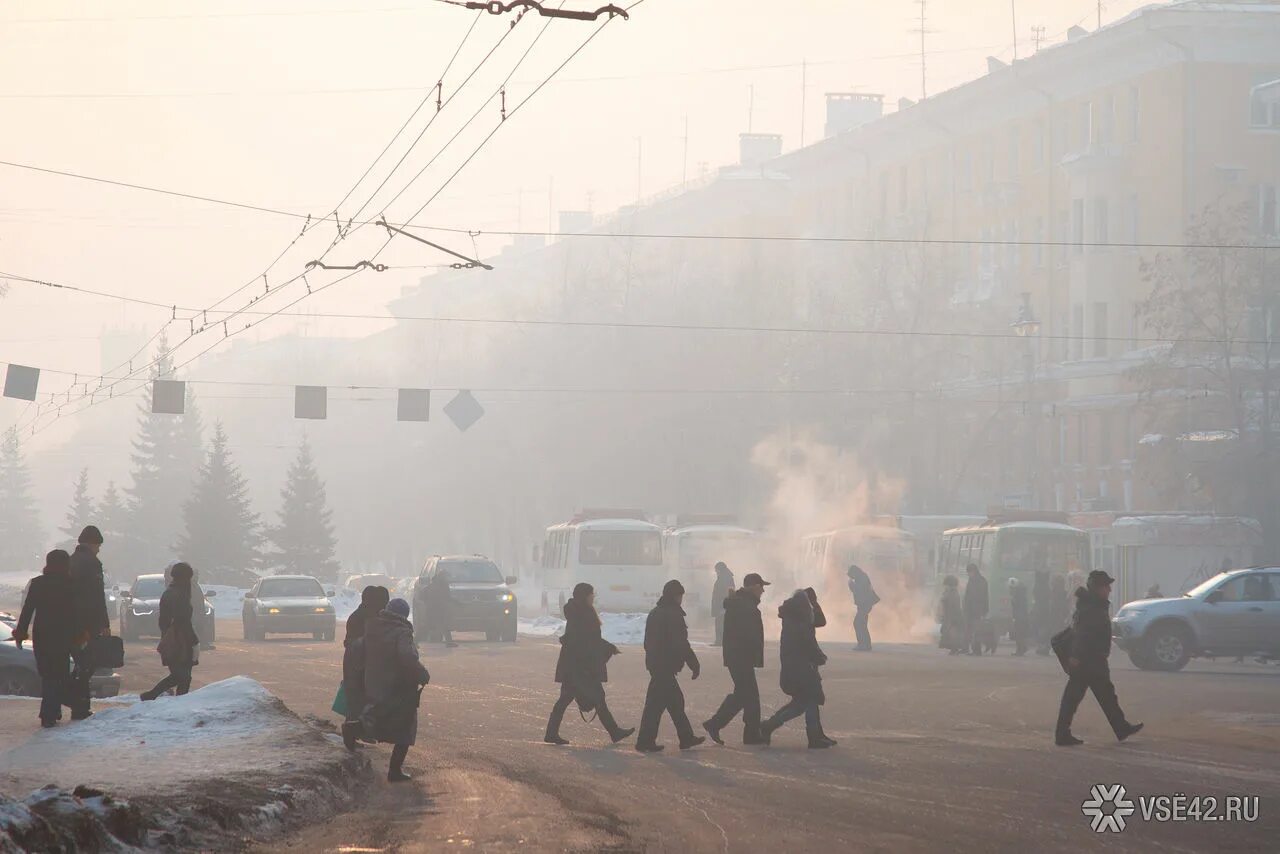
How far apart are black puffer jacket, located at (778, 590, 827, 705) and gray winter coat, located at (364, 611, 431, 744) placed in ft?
14.8

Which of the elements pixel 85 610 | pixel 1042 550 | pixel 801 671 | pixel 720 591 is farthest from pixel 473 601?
pixel 801 671

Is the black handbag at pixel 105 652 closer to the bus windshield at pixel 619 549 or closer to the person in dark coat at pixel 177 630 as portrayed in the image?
the person in dark coat at pixel 177 630

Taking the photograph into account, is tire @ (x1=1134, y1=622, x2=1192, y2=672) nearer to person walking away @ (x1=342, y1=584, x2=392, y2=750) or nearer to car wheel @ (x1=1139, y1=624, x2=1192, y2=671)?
car wheel @ (x1=1139, y1=624, x2=1192, y2=671)

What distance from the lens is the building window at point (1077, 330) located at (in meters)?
72.2

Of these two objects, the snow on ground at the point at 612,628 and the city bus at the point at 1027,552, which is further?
the snow on ground at the point at 612,628

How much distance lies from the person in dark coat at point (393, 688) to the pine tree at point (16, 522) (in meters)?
141

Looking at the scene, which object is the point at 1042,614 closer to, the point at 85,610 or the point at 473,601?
the point at 473,601

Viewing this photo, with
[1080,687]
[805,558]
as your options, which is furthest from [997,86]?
[1080,687]

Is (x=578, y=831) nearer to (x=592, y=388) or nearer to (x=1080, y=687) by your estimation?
(x=1080, y=687)

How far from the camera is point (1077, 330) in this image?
72562 mm

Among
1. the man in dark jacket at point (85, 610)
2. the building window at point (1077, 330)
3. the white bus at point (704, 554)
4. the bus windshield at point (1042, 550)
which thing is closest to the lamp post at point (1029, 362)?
the bus windshield at point (1042, 550)

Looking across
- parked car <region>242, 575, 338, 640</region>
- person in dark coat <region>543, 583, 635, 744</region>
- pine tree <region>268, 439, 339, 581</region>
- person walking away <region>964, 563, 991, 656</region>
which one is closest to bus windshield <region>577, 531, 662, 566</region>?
parked car <region>242, 575, 338, 640</region>

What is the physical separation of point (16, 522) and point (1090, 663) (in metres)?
143

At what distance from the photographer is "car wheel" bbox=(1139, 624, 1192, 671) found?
3234cm
